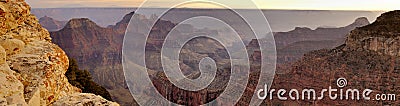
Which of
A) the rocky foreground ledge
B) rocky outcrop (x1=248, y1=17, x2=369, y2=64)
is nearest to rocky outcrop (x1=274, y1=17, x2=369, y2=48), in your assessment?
rocky outcrop (x1=248, y1=17, x2=369, y2=64)

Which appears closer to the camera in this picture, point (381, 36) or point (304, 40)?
point (381, 36)

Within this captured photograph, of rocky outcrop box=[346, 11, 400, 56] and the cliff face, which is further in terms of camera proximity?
rocky outcrop box=[346, 11, 400, 56]

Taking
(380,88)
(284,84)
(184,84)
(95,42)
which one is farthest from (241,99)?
(95,42)

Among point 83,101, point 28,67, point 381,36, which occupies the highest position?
point 381,36

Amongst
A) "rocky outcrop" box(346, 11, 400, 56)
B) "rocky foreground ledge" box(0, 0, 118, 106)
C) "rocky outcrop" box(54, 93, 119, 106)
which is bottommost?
"rocky outcrop" box(54, 93, 119, 106)

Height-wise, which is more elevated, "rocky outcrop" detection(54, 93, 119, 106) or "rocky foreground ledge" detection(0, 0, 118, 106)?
"rocky foreground ledge" detection(0, 0, 118, 106)

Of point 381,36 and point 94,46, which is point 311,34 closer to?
point 381,36

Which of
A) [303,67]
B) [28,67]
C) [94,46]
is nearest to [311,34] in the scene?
[303,67]

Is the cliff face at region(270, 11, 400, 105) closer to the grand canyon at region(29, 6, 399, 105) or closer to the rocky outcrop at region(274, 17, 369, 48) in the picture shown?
the grand canyon at region(29, 6, 399, 105)
